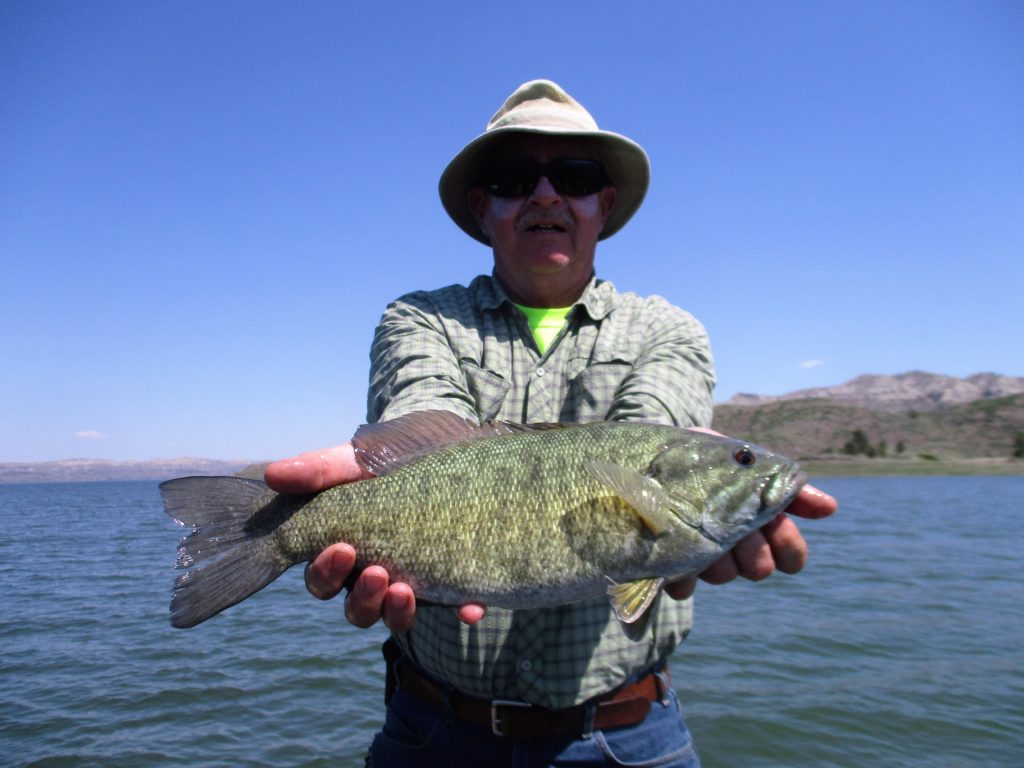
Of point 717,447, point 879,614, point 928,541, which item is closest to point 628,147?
point 717,447

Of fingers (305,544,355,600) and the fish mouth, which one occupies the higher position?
the fish mouth

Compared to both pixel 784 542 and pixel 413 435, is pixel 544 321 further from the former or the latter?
pixel 784 542

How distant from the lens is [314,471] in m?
2.68

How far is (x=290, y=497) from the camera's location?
2.75 metres

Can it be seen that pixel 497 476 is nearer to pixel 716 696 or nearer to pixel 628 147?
pixel 628 147

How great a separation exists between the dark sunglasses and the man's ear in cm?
36

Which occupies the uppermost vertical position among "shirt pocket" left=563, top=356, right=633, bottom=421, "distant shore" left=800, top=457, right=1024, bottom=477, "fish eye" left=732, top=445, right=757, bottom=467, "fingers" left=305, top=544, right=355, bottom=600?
"shirt pocket" left=563, top=356, right=633, bottom=421

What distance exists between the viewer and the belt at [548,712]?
293 centimetres

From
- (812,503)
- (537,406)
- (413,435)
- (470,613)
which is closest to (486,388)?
(537,406)

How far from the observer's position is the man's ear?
14.3ft

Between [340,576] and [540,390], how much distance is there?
141 centimetres

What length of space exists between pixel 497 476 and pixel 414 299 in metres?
1.51

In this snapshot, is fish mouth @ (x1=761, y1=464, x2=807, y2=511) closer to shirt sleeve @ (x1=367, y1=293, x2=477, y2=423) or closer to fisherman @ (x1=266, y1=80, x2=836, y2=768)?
fisherman @ (x1=266, y1=80, x2=836, y2=768)

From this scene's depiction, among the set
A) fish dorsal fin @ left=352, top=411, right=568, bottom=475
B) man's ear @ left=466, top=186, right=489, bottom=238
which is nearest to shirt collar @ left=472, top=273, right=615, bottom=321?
man's ear @ left=466, top=186, right=489, bottom=238
